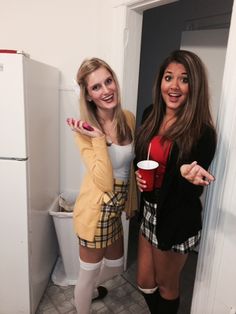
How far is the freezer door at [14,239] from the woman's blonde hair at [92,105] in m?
0.45

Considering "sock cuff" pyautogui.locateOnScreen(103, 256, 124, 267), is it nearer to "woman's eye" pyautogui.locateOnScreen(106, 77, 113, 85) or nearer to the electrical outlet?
the electrical outlet

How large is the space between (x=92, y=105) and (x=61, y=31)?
0.88 m

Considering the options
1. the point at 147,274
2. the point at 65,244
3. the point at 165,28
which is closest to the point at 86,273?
the point at 147,274

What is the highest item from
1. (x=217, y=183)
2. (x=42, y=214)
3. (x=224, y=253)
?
(x=217, y=183)

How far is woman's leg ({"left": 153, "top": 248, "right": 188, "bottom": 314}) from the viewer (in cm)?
130

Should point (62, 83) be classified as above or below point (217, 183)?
above

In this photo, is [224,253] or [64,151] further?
[64,151]

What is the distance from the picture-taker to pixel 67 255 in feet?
6.60

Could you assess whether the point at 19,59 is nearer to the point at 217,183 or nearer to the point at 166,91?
the point at 166,91

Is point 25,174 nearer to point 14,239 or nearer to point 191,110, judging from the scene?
point 14,239

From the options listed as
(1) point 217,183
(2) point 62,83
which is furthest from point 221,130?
(2) point 62,83

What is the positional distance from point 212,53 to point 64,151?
141 cm

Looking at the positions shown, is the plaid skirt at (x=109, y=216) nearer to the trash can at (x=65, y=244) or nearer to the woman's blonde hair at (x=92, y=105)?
the woman's blonde hair at (x=92, y=105)

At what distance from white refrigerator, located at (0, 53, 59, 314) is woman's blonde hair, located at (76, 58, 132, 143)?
0.97 feet
